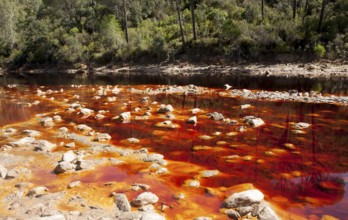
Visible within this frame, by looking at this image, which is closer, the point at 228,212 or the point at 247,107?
the point at 228,212

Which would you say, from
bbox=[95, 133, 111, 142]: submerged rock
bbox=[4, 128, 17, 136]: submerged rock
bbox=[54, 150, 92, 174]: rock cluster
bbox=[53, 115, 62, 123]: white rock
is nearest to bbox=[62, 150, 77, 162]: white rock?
bbox=[54, 150, 92, 174]: rock cluster

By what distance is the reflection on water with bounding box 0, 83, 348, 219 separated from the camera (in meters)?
9.69

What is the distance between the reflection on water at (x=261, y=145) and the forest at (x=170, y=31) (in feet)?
62.1

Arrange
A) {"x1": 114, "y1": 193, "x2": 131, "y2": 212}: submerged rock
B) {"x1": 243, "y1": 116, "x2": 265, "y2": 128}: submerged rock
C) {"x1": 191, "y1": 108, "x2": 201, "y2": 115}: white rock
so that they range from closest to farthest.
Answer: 1. {"x1": 114, "y1": 193, "x2": 131, "y2": 212}: submerged rock
2. {"x1": 243, "y1": 116, "x2": 265, "y2": 128}: submerged rock
3. {"x1": 191, "y1": 108, "x2": 201, "y2": 115}: white rock

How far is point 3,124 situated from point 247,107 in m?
13.8

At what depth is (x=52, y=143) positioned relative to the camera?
14.4 m

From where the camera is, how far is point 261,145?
13.2 m

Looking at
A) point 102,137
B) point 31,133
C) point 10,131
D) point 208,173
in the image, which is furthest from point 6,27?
point 208,173

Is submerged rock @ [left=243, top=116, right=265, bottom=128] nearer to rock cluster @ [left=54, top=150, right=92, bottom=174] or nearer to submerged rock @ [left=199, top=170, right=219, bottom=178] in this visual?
submerged rock @ [left=199, top=170, right=219, bottom=178]

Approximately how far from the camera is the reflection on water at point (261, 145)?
9.69 metres

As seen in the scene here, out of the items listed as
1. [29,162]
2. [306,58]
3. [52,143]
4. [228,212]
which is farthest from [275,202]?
[306,58]

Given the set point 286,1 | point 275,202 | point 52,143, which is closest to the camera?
point 275,202

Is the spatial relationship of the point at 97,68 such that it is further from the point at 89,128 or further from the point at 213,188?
the point at 213,188

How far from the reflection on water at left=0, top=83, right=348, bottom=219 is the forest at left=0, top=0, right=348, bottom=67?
18.9 meters
